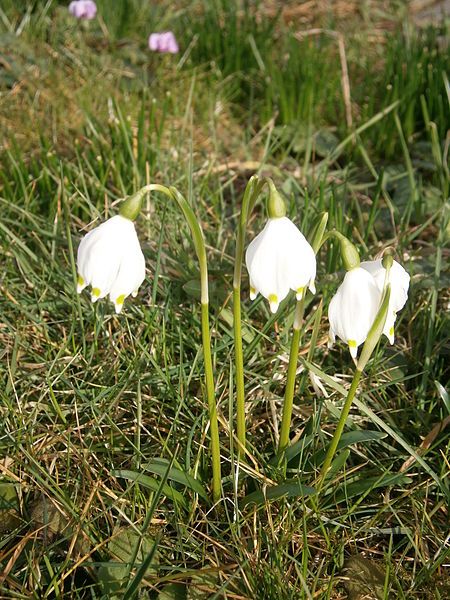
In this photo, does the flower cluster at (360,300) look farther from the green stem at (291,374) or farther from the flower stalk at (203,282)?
the flower stalk at (203,282)

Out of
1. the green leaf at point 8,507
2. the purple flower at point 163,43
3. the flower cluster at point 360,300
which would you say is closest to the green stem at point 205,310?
the flower cluster at point 360,300

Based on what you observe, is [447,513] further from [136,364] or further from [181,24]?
[181,24]

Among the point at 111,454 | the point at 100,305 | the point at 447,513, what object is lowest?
the point at 447,513

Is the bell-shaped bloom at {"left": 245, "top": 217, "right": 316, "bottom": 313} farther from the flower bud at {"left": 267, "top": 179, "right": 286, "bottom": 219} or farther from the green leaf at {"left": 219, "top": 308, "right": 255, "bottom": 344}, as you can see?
the green leaf at {"left": 219, "top": 308, "right": 255, "bottom": 344}

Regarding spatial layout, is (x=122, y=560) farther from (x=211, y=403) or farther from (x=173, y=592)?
(x=211, y=403)

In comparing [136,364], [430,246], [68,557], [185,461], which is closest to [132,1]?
[430,246]

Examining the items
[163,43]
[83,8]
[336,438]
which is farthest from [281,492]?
[83,8]
